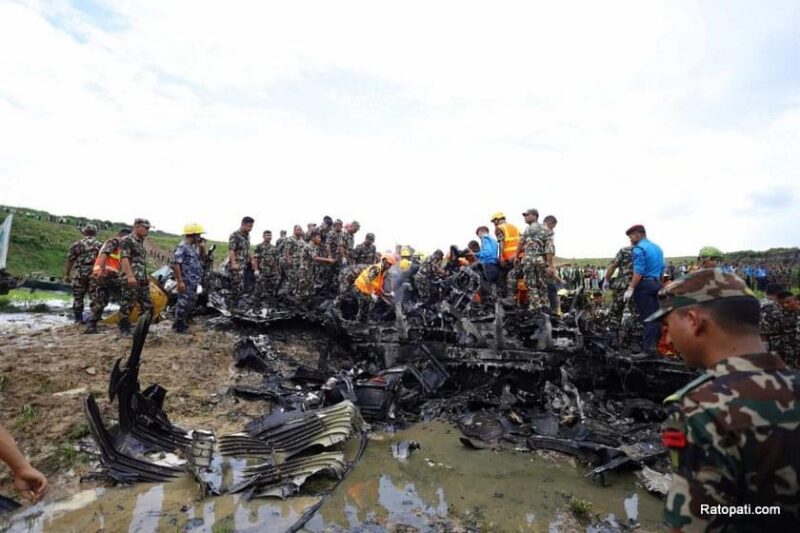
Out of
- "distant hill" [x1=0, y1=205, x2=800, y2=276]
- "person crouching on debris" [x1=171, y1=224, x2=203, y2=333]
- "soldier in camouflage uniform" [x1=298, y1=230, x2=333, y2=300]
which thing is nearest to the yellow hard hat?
"person crouching on debris" [x1=171, y1=224, x2=203, y2=333]

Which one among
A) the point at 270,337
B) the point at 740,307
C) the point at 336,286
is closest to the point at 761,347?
the point at 740,307

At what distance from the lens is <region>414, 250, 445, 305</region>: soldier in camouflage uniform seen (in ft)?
33.4

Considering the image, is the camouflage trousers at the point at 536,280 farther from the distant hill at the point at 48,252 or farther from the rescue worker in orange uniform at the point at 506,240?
the distant hill at the point at 48,252

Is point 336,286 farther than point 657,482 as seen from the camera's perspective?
Yes

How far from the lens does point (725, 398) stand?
4.31 ft

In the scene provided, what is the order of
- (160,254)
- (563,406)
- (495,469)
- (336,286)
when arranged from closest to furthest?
(495,469), (563,406), (336,286), (160,254)

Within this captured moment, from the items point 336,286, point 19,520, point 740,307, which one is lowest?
point 19,520

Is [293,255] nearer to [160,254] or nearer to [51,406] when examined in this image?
[51,406]

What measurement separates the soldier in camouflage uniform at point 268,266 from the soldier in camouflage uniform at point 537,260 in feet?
22.0

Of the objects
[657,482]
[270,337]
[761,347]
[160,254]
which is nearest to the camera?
[761,347]

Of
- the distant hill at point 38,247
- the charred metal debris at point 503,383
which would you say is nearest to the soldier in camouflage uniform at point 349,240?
the charred metal debris at point 503,383

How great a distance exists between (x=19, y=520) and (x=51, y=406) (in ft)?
6.87

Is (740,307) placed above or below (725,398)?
above

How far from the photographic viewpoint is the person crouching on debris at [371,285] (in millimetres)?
9727
